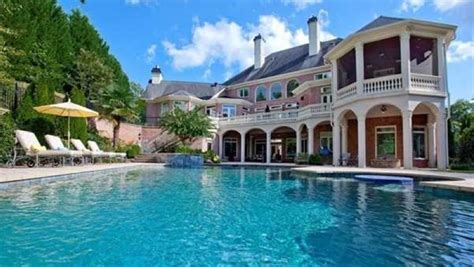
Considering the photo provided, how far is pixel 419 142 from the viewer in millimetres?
17844

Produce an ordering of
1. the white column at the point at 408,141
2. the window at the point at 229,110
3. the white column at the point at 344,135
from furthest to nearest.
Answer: the window at the point at 229,110, the white column at the point at 344,135, the white column at the point at 408,141

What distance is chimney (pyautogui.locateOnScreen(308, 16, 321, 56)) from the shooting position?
29.9 meters

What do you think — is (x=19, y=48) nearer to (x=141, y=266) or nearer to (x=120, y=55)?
(x=120, y=55)

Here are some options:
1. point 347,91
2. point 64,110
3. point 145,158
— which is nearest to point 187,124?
point 145,158

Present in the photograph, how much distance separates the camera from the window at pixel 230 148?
104 feet

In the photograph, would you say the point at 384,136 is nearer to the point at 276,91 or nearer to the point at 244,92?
the point at 276,91

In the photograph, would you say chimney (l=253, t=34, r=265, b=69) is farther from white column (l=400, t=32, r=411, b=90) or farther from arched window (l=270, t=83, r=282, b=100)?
white column (l=400, t=32, r=411, b=90)

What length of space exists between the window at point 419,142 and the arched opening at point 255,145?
1514 cm

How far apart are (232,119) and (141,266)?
2626cm

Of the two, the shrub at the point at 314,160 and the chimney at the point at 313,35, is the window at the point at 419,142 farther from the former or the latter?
the chimney at the point at 313,35

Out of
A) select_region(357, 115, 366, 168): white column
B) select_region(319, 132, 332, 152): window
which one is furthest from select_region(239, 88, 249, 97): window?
select_region(357, 115, 366, 168): white column

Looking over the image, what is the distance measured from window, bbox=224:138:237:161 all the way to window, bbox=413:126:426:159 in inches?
675

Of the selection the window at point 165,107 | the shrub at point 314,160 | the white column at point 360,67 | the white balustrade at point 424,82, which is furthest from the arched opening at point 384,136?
the window at point 165,107

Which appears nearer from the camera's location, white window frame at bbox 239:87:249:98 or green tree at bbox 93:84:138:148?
green tree at bbox 93:84:138:148
